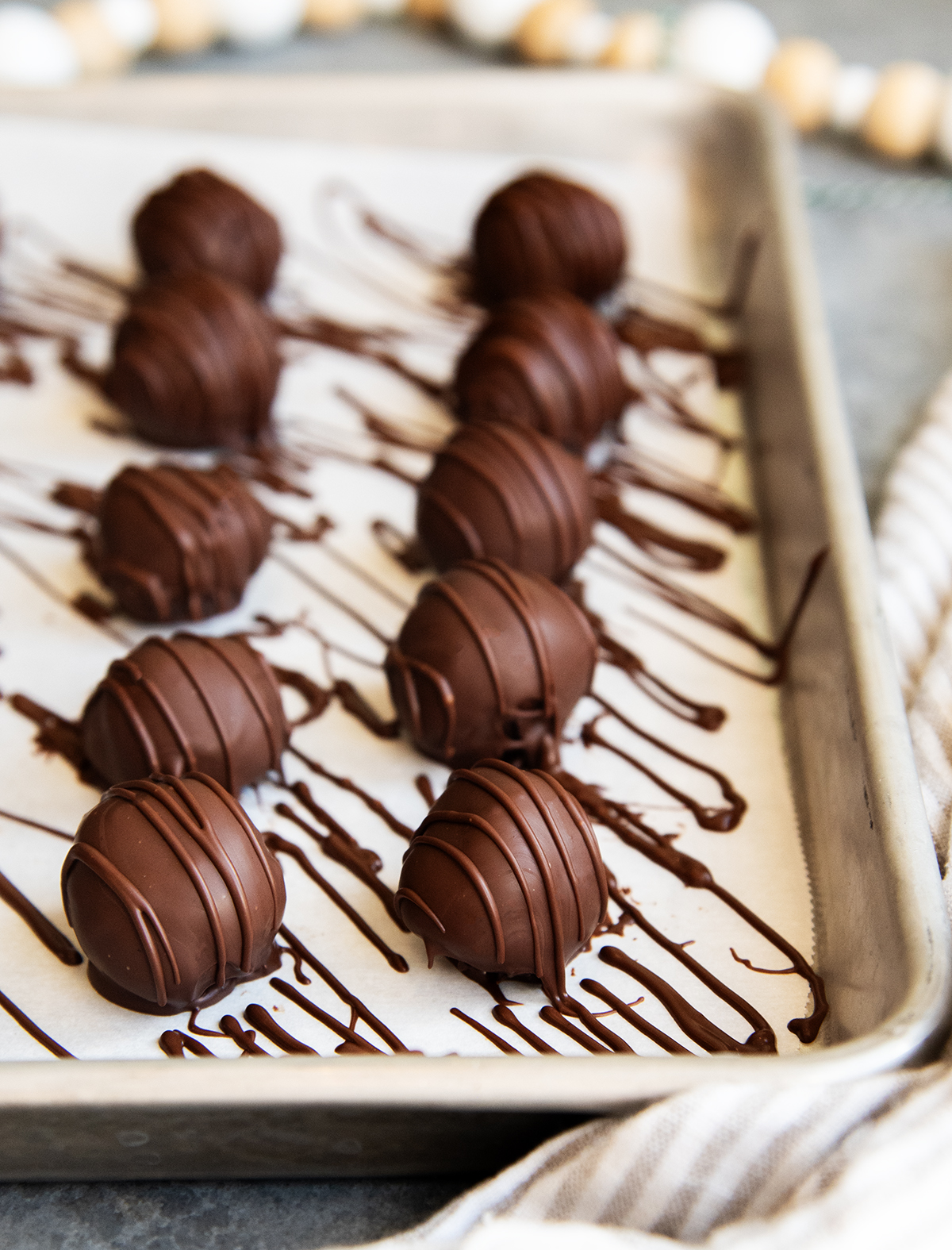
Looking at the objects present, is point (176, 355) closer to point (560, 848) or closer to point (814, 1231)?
point (560, 848)

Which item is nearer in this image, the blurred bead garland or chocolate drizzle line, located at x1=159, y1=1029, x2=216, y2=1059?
chocolate drizzle line, located at x1=159, y1=1029, x2=216, y2=1059

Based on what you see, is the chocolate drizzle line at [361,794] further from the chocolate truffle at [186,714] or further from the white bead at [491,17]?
the white bead at [491,17]

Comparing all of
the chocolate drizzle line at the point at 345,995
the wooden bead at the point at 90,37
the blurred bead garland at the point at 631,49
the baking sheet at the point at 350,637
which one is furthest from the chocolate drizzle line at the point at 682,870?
the wooden bead at the point at 90,37

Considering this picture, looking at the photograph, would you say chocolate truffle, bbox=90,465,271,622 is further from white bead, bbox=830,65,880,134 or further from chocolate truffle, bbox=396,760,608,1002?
white bead, bbox=830,65,880,134

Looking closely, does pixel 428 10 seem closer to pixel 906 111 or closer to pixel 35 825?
pixel 906 111

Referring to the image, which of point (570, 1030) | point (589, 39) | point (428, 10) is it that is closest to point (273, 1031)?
point (570, 1030)

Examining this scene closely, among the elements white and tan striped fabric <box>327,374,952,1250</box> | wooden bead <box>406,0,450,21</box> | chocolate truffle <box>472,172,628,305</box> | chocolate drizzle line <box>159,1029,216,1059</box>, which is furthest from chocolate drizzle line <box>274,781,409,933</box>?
wooden bead <box>406,0,450,21</box>

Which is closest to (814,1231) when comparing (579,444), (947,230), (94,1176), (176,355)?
(94,1176)
